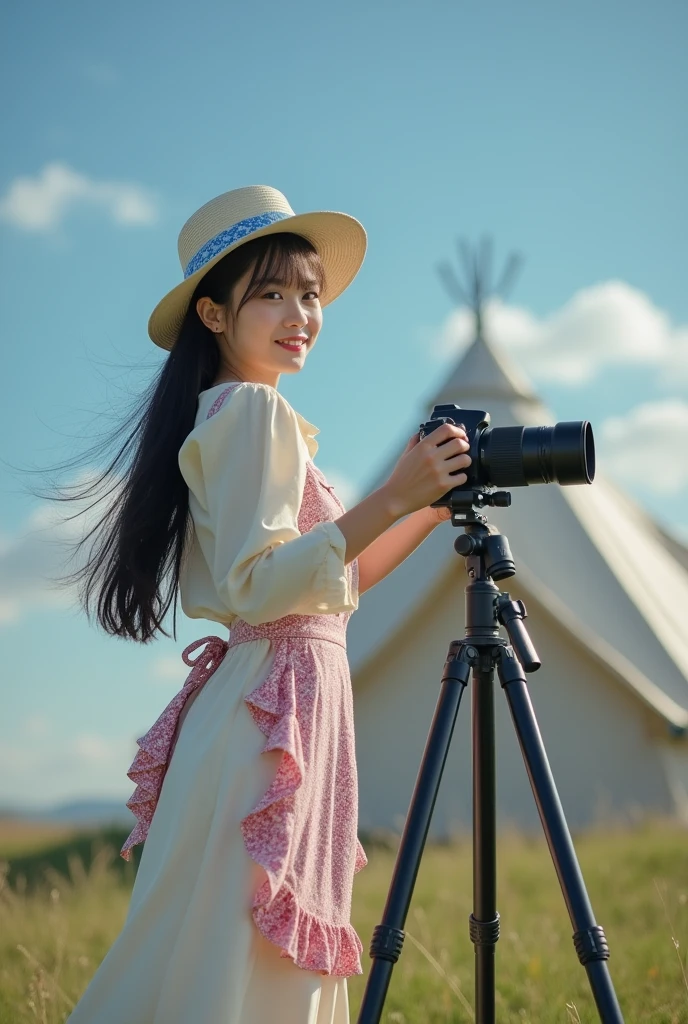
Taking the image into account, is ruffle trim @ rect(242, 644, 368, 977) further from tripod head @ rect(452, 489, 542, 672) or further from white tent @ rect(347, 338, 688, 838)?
white tent @ rect(347, 338, 688, 838)

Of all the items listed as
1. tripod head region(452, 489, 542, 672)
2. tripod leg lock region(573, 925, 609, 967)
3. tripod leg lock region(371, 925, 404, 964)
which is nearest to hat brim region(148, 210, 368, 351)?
tripod head region(452, 489, 542, 672)

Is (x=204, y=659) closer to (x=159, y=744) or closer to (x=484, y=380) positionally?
(x=159, y=744)

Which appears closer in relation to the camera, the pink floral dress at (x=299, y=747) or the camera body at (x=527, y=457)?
the pink floral dress at (x=299, y=747)

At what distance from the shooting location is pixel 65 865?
741 centimetres

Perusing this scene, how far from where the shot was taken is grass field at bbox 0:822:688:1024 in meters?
2.97

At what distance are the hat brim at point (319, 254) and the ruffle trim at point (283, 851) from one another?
0.82m

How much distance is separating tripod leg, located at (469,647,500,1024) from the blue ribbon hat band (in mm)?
955

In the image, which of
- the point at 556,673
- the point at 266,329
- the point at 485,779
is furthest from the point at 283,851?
the point at 556,673

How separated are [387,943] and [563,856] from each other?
0.31 m

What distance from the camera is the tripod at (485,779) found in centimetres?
164

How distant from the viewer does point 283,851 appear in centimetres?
170

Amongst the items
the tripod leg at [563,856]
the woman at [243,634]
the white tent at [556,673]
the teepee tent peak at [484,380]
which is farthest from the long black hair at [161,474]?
the teepee tent peak at [484,380]

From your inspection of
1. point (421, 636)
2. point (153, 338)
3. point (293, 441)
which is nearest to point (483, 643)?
point (293, 441)

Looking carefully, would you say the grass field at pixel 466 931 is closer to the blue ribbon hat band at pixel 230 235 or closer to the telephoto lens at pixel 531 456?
the telephoto lens at pixel 531 456
